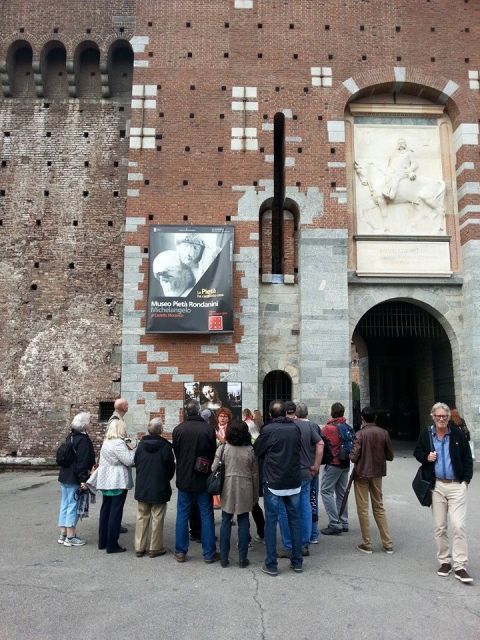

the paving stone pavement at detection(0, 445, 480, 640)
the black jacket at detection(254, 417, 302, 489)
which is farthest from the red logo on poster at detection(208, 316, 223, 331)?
the black jacket at detection(254, 417, 302, 489)

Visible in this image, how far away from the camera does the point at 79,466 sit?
6609mm

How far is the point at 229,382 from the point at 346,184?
6551 mm

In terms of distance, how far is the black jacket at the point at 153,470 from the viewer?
602cm

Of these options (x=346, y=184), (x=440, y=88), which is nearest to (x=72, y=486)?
(x=346, y=184)

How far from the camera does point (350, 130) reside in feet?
50.9

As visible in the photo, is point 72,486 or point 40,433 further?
point 40,433

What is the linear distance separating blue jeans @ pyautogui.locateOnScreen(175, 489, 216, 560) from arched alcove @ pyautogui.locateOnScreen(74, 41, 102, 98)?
49.4 feet

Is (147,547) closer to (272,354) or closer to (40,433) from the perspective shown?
(272,354)

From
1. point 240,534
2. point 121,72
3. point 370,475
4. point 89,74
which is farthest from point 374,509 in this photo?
point 89,74

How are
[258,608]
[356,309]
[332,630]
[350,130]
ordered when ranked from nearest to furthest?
1. [332,630]
2. [258,608]
3. [356,309]
4. [350,130]

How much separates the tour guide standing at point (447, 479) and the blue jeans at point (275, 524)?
1.48 meters

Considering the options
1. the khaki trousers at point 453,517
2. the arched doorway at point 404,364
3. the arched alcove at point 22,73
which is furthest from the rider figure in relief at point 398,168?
the arched alcove at point 22,73

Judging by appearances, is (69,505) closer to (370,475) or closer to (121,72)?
(370,475)

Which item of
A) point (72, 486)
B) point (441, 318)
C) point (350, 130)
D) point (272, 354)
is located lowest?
point (72, 486)
